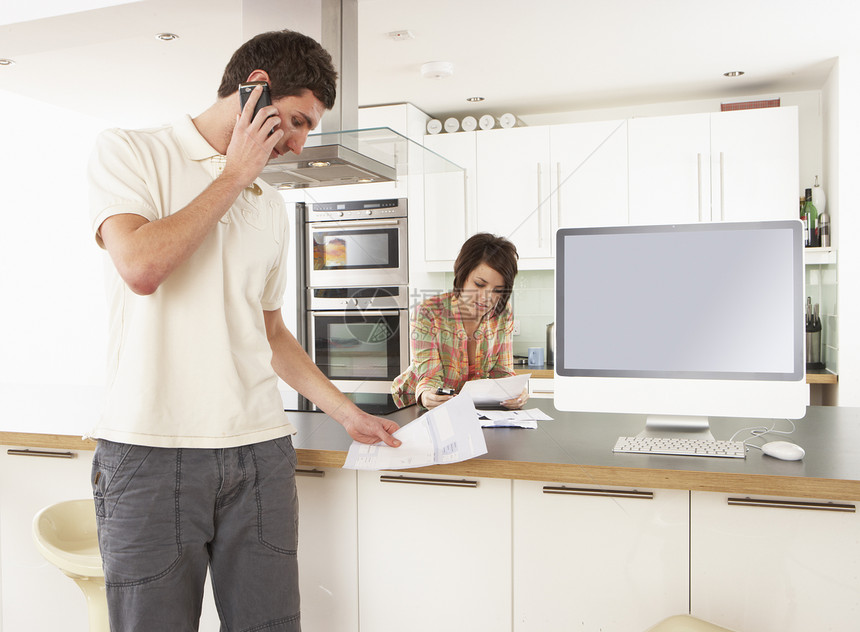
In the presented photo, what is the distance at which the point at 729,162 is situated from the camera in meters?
3.04

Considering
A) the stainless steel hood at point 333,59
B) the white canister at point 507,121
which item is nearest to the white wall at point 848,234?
the white canister at point 507,121

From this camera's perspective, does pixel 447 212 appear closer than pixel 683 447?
No

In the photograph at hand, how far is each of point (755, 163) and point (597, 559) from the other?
241cm

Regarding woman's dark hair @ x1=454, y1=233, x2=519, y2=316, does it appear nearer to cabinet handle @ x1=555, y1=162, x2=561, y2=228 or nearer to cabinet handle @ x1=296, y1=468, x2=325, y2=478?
cabinet handle @ x1=555, y1=162, x2=561, y2=228

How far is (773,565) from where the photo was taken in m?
1.17

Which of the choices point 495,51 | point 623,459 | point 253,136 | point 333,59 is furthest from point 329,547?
point 495,51

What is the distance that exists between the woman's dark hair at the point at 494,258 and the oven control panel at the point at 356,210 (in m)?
0.25

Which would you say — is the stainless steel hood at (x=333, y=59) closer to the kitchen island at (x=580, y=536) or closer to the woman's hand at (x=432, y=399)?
the woman's hand at (x=432, y=399)

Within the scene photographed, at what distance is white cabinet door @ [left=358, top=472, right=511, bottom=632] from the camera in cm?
132

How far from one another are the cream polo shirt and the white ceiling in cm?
120

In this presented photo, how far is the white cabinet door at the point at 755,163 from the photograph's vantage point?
3.02 metres

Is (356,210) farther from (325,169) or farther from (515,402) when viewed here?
(515,402)

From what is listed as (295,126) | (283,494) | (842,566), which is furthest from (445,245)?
(842,566)

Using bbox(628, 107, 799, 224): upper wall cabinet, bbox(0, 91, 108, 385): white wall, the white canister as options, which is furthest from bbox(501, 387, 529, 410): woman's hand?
bbox(0, 91, 108, 385): white wall
